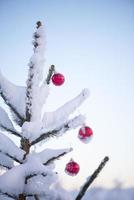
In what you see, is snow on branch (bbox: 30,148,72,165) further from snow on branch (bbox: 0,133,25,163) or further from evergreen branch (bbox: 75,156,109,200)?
evergreen branch (bbox: 75,156,109,200)

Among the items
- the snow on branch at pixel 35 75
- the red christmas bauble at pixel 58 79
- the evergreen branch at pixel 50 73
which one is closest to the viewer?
the snow on branch at pixel 35 75

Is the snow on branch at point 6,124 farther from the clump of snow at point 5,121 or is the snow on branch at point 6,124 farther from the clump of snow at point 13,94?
the clump of snow at point 13,94

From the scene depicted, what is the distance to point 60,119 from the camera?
13.2 ft

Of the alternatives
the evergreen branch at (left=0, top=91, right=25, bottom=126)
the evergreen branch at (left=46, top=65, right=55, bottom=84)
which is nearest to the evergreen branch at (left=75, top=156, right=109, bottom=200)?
the evergreen branch at (left=0, top=91, right=25, bottom=126)

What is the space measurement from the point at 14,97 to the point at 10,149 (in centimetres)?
87

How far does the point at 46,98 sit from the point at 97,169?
6.09ft

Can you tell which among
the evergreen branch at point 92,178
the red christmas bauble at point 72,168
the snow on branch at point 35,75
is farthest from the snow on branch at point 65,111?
the evergreen branch at point 92,178

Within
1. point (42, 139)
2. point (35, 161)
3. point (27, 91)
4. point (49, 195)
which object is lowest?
point (49, 195)

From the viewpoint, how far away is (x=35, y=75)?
13.9 ft

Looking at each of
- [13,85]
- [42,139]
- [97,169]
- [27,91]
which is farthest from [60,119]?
[97,169]

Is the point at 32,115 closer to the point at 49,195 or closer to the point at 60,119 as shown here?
the point at 60,119

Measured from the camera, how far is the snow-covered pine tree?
340 cm

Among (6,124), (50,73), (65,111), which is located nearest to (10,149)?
(6,124)

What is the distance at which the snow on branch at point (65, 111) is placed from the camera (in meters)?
4.03
